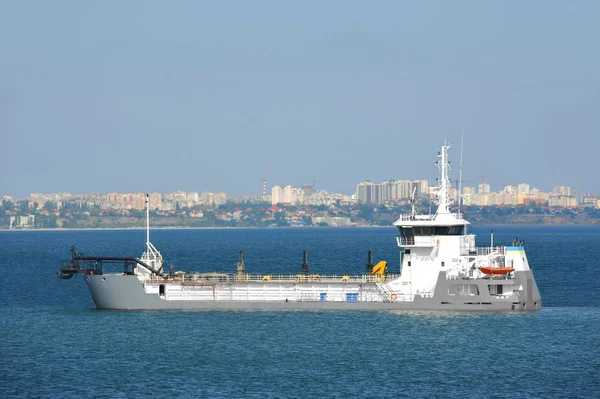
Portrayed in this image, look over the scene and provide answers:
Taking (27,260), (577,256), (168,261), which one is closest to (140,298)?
(168,261)

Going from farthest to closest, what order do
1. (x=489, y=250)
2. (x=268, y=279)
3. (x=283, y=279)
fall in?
(x=283, y=279)
(x=268, y=279)
(x=489, y=250)

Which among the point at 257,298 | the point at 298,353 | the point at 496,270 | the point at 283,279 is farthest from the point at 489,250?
the point at 298,353

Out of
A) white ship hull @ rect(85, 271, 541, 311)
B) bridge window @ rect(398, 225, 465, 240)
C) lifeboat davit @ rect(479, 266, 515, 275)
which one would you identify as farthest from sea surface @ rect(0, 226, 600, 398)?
bridge window @ rect(398, 225, 465, 240)

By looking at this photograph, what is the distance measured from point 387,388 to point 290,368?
5.55m

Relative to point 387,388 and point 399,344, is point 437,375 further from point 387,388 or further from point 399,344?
point 399,344

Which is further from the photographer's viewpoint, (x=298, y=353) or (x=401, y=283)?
Result: (x=401, y=283)

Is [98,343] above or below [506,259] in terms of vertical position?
below

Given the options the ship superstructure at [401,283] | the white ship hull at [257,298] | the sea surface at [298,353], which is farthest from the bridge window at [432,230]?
the sea surface at [298,353]

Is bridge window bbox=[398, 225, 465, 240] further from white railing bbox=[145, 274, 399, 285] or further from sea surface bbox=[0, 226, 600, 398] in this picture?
sea surface bbox=[0, 226, 600, 398]

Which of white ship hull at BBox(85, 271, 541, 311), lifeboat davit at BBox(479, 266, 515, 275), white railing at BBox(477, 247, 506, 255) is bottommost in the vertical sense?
white ship hull at BBox(85, 271, 541, 311)

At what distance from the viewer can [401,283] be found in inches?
2283

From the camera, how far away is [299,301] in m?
58.8

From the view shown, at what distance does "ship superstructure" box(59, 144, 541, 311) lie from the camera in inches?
2221

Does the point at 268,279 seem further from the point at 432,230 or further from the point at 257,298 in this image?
the point at 432,230
